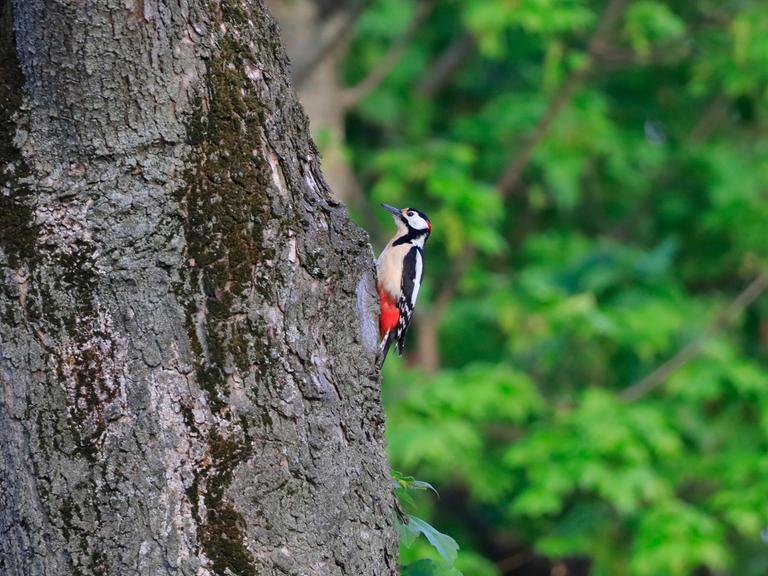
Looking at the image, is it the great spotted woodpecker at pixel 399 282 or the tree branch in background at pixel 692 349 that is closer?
the great spotted woodpecker at pixel 399 282

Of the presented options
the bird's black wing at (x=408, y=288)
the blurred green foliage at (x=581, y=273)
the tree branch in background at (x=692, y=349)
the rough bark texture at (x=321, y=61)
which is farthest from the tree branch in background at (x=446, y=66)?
the bird's black wing at (x=408, y=288)

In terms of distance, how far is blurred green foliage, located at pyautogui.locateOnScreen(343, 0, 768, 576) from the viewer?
8734mm

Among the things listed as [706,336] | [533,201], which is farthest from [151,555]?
[533,201]

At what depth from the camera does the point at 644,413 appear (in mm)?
8711

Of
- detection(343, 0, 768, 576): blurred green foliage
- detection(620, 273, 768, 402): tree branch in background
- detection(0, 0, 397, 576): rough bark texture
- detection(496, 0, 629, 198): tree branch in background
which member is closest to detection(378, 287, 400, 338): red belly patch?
detection(0, 0, 397, 576): rough bark texture

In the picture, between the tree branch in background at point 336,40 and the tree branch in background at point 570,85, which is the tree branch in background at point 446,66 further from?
the tree branch in background at point 336,40

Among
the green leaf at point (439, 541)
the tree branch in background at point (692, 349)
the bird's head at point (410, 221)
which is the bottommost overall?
the tree branch in background at point (692, 349)

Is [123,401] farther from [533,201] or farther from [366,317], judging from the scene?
[533,201]

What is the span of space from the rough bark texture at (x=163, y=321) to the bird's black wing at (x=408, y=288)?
291 cm

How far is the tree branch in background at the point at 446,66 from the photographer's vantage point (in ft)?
34.8

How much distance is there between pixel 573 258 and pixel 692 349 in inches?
49.6

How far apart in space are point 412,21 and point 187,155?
25.1 ft

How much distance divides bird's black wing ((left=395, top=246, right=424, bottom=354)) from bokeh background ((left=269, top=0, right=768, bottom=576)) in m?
3.02

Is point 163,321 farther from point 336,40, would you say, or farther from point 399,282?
point 336,40
